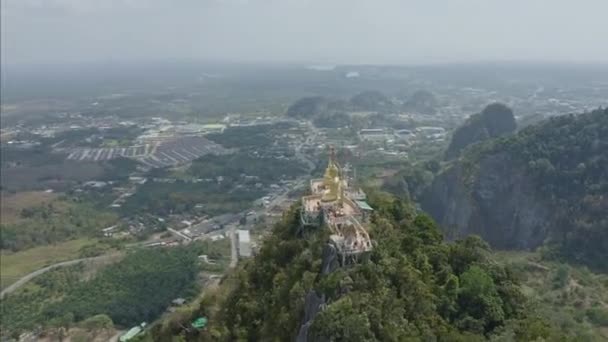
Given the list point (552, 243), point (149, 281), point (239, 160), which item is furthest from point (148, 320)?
point (239, 160)

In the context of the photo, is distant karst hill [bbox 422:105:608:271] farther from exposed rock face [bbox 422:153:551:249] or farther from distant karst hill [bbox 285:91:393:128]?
distant karst hill [bbox 285:91:393:128]

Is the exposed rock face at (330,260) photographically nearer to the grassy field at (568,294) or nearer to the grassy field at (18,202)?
the grassy field at (568,294)

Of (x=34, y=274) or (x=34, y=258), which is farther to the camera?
(x=34, y=258)

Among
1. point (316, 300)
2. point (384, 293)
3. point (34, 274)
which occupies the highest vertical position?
point (384, 293)

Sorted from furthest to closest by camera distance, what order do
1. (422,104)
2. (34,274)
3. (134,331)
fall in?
(422,104), (34,274), (134,331)

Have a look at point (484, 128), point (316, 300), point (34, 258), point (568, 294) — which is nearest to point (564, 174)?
point (568, 294)

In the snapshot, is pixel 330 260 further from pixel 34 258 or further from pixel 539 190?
pixel 34 258

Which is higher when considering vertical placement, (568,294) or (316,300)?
(316,300)
